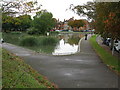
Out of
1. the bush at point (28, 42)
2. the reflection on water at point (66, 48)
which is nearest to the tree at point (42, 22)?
the bush at point (28, 42)

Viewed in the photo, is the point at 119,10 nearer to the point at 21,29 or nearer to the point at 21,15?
the point at 21,15

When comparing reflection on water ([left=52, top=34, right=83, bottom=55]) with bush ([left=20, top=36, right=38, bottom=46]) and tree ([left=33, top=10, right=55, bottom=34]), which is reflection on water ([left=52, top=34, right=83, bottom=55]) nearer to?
bush ([left=20, top=36, right=38, bottom=46])

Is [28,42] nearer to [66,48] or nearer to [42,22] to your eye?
[66,48]

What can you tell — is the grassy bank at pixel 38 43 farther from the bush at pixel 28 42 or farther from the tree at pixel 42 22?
the tree at pixel 42 22

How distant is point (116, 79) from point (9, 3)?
6.23m

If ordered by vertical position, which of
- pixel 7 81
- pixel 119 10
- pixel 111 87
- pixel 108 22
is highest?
pixel 119 10

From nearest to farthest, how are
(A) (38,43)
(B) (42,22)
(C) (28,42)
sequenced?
(A) (38,43)
(C) (28,42)
(B) (42,22)

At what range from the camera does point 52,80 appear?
8.42 metres

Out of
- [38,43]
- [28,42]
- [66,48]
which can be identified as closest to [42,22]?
[28,42]

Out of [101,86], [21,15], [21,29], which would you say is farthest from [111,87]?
[21,29]

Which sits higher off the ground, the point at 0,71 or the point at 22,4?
the point at 22,4

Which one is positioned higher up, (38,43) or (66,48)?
(38,43)

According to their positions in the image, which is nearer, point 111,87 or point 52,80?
point 111,87

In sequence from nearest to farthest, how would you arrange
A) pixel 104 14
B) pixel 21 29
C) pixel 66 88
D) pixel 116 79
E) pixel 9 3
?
pixel 66 88 → pixel 9 3 → pixel 116 79 → pixel 104 14 → pixel 21 29
